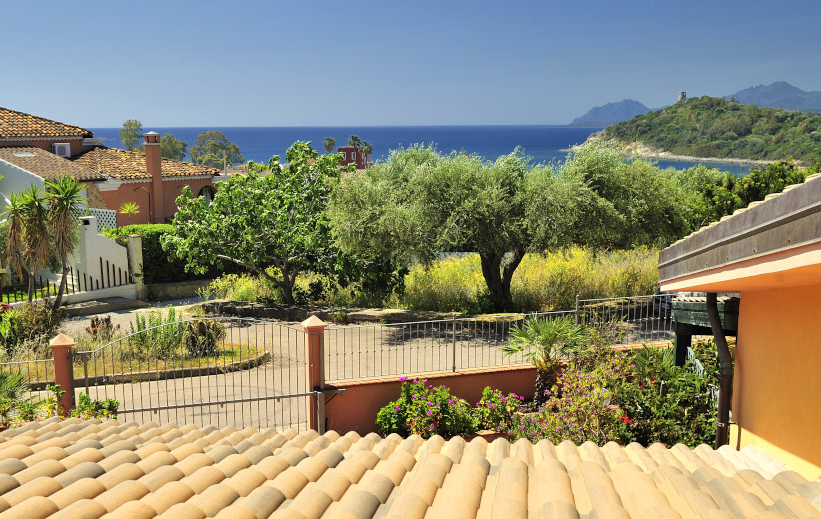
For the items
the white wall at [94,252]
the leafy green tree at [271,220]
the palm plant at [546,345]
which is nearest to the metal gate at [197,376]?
the leafy green tree at [271,220]

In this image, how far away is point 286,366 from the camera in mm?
14047

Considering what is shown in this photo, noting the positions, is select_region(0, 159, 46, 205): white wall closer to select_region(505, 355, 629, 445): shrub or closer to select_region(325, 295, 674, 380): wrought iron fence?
select_region(325, 295, 674, 380): wrought iron fence

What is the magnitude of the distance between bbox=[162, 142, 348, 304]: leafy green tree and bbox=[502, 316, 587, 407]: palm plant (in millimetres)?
7440

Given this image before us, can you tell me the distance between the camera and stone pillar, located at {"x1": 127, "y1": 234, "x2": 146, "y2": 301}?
21.0 metres

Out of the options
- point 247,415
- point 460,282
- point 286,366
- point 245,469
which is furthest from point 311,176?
point 245,469

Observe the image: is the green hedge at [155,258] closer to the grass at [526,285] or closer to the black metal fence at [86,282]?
the black metal fence at [86,282]

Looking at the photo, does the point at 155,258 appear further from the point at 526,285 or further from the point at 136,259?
the point at 526,285

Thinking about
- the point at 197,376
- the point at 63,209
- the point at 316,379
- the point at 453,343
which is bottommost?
the point at 197,376

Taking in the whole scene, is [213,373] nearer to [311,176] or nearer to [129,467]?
[311,176]

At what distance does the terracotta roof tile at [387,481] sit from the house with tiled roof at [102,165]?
23356 millimetres

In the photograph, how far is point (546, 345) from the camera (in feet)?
38.1

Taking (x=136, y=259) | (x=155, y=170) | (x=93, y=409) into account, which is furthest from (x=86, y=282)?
(x=155, y=170)

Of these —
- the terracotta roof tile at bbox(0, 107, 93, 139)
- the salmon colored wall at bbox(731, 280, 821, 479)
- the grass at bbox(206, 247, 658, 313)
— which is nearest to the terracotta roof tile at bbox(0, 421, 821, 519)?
the salmon colored wall at bbox(731, 280, 821, 479)

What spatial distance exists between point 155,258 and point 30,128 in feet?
44.0
